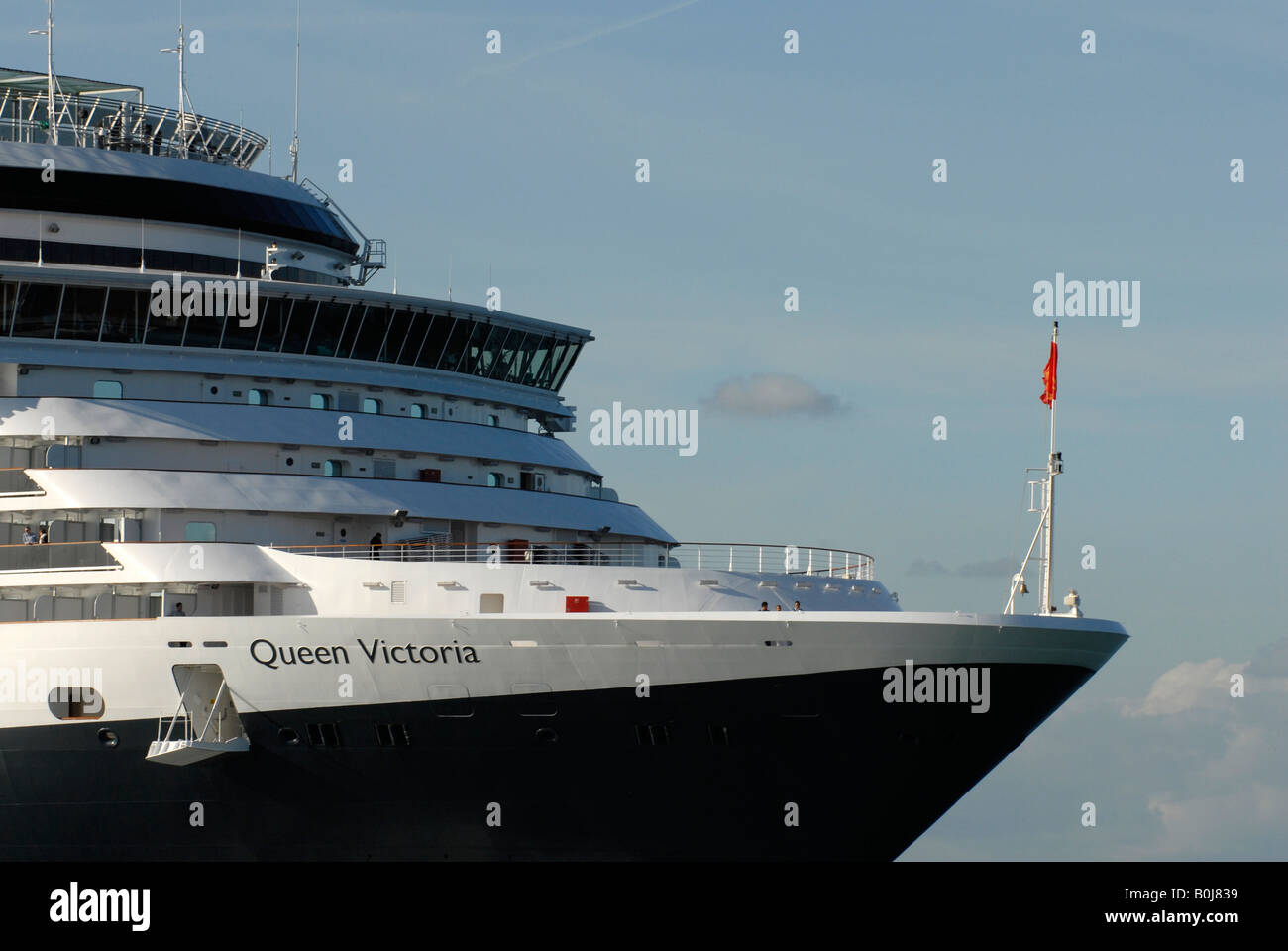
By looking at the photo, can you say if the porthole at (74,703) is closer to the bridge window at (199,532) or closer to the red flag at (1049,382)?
the bridge window at (199,532)

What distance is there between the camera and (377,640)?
32.4 meters

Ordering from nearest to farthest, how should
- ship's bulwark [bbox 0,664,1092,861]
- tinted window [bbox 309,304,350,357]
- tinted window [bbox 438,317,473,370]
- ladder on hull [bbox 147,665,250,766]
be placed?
ship's bulwark [bbox 0,664,1092,861] < ladder on hull [bbox 147,665,250,766] < tinted window [bbox 309,304,350,357] < tinted window [bbox 438,317,473,370]

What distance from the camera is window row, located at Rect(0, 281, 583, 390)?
1513 inches

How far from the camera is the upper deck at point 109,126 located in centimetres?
4459

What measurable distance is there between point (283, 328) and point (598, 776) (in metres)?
→ 12.0

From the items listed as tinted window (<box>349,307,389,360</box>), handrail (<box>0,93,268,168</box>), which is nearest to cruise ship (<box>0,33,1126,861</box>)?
tinted window (<box>349,307,389,360</box>)

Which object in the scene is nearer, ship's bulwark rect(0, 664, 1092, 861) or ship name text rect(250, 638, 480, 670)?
ship's bulwark rect(0, 664, 1092, 861)

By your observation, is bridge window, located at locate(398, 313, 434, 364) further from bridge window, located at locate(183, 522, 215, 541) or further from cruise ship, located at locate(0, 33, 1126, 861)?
bridge window, located at locate(183, 522, 215, 541)

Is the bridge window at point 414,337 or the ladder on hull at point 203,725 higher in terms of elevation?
the bridge window at point 414,337

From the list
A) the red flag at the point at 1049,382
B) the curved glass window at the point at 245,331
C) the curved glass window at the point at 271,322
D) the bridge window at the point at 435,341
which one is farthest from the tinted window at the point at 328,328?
the red flag at the point at 1049,382

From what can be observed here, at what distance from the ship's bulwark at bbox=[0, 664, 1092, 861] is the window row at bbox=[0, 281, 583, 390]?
839cm

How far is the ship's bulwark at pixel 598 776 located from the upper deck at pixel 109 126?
15.9 meters

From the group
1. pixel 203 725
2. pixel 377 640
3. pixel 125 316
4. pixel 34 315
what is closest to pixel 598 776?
pixel 377 640

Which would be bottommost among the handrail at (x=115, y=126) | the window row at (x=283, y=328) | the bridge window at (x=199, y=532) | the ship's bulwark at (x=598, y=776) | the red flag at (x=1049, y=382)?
the ship's bulwark at (x=598, y=776)
